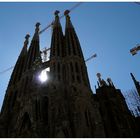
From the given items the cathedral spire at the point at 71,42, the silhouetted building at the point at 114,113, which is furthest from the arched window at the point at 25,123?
the cathedral spire at the point at 71,42

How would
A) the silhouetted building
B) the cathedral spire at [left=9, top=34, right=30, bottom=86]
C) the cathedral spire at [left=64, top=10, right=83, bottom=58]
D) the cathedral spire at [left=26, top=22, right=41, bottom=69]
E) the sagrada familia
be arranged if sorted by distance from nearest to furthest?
1. the sagrada familia
2. the silhouetted building
3. the cathedral spire at [left=64, top=10, right=83, bottom=58]
4. the cathedral spire at [left=9, top=34, right=30, bottom=86]
5. the cathedral spire at [left=26, top=22, right=41, bottom=69]

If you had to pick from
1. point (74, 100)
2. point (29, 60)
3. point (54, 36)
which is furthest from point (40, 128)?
point (54, 36)

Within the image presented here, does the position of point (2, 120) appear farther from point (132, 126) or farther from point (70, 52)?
point (132, 126)

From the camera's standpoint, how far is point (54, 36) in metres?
50.2

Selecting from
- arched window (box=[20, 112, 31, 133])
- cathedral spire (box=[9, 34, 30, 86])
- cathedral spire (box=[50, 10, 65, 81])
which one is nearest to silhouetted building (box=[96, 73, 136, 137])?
cathedral spire (box=[50, 10, 65, 81])

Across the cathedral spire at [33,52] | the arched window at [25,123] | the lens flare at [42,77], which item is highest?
the cathedral spire at [33,52]

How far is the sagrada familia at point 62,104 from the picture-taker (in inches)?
1128

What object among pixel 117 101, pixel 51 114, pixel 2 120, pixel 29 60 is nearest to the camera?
pixel 51 114

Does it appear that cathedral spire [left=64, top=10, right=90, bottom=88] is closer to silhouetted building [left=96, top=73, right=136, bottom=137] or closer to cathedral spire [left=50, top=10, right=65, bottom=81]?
cathedral spire [left=50, top=10, right=65, bottom=81]

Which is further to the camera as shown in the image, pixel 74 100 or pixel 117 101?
pixel 117 101

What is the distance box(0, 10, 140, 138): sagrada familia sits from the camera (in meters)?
28.6

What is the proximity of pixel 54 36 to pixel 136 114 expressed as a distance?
2644cm

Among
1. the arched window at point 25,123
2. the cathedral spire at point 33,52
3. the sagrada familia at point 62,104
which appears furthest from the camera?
the cathedral spire at point 33,52

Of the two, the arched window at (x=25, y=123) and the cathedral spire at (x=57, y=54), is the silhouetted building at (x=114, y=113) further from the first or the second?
the arched window at (x=25, y=123)
